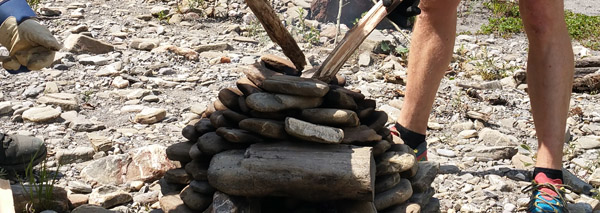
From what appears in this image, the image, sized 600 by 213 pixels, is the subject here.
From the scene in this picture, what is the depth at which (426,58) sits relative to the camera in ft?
13.7

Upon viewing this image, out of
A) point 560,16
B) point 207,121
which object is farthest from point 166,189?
point 560,16

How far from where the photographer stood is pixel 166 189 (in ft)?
11.3

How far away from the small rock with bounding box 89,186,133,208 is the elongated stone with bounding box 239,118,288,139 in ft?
3.36

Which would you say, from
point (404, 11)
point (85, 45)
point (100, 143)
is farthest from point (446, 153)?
A: point (85, 45)

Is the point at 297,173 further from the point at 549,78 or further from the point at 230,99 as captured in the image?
the point at 549,78

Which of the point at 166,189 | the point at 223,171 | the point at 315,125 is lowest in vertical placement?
the point at 166,189

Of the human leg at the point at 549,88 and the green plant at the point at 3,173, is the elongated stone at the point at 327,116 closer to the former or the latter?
the human leg at the point at 549,88

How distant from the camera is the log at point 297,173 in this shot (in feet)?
9.59

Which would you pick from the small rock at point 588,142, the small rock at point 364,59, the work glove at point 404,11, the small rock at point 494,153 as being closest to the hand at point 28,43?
the work glove at point 404,11

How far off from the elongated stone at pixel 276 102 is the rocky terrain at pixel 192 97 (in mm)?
737

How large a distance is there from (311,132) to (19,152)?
1873 mm

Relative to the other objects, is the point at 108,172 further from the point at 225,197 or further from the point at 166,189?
the point at 225,197

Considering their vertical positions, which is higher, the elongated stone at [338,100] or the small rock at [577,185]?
the elongated stone at [338,100]

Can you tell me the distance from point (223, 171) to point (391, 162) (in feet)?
2.46
